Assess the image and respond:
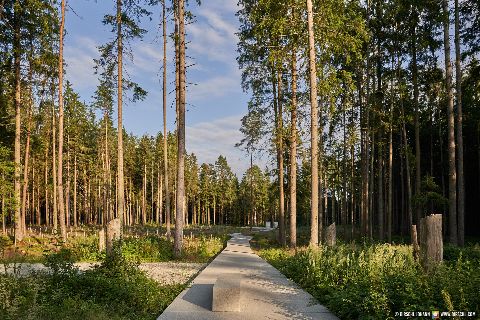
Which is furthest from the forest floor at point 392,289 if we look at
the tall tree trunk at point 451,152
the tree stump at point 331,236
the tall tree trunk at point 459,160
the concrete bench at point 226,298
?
the tall tree trunk at point 459,160

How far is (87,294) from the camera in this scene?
786 centimetres

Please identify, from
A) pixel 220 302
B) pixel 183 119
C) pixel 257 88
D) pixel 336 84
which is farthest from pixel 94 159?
pixel 220 302

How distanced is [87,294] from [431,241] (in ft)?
25.6

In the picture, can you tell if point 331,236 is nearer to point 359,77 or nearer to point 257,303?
point 257,303

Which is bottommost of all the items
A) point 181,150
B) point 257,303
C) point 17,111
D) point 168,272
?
point 168,272

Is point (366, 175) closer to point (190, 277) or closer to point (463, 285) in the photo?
point (190, 277)

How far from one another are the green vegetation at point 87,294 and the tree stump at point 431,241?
5899 mm

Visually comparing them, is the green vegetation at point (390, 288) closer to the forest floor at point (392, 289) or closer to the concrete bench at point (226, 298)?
the forest floor at point (392, 289)

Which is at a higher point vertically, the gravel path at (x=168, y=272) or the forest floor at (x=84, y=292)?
the forest floor at (x=84, y=292)

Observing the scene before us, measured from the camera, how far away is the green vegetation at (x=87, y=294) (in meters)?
6.34

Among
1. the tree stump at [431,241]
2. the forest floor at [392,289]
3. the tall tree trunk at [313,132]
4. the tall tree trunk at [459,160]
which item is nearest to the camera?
the forest floor at [392,289]

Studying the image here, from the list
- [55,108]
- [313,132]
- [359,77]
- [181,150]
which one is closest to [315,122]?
[313,132]

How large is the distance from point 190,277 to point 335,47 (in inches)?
412

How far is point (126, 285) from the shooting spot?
8.13m
